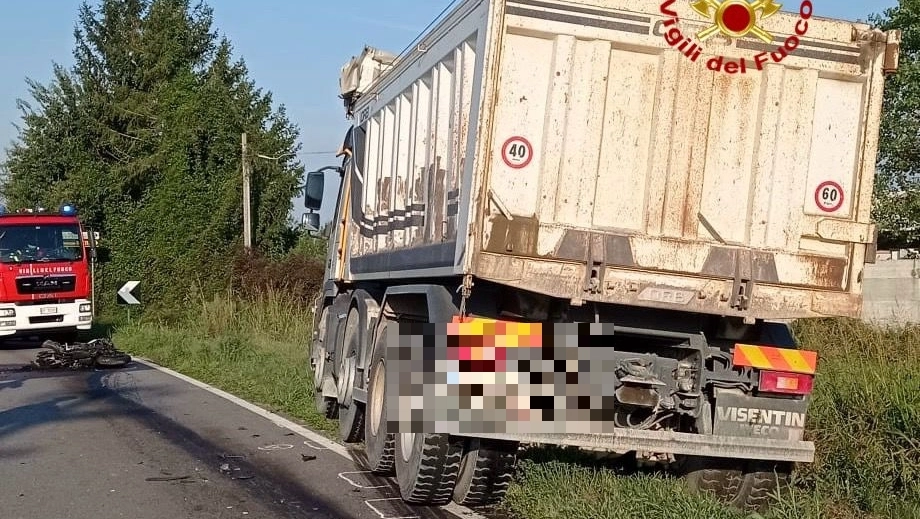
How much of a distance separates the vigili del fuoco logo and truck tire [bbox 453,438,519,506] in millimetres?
2656

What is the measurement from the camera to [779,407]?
6258mm

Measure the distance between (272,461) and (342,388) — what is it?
1.29 m

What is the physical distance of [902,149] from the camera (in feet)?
55.4

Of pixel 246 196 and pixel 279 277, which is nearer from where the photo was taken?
pixel 279 277

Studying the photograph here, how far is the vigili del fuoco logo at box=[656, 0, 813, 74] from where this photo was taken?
6.02 meters

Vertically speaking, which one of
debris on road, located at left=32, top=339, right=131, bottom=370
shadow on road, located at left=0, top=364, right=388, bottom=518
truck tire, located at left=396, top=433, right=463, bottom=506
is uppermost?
truck tire, located at left=396, top=433, right=463, bottom=506

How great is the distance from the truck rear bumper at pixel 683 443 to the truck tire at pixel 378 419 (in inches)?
64.1

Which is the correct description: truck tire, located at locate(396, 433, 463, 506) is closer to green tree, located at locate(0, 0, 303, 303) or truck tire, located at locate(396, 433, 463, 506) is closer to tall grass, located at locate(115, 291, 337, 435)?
tall grass, located at locate(115, 291, 337, 435)

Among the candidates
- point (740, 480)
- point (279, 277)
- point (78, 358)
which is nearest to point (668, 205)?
point (740, 480)

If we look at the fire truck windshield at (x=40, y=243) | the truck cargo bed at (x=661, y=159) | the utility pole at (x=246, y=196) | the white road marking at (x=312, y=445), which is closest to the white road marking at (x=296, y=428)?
the white road marking at (x=312, y=445)

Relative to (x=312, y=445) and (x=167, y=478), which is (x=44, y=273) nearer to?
(x=312, y=445)

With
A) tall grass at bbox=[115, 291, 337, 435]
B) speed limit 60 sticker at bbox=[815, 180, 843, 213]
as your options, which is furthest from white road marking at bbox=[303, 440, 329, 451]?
speed limit 60 sticker at bbox=[815, 180, 843, 213]

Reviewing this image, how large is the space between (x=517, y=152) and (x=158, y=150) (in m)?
34.0

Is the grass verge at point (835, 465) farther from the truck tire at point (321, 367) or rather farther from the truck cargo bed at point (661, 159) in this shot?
the truck cargo bed at point (661, 159)
